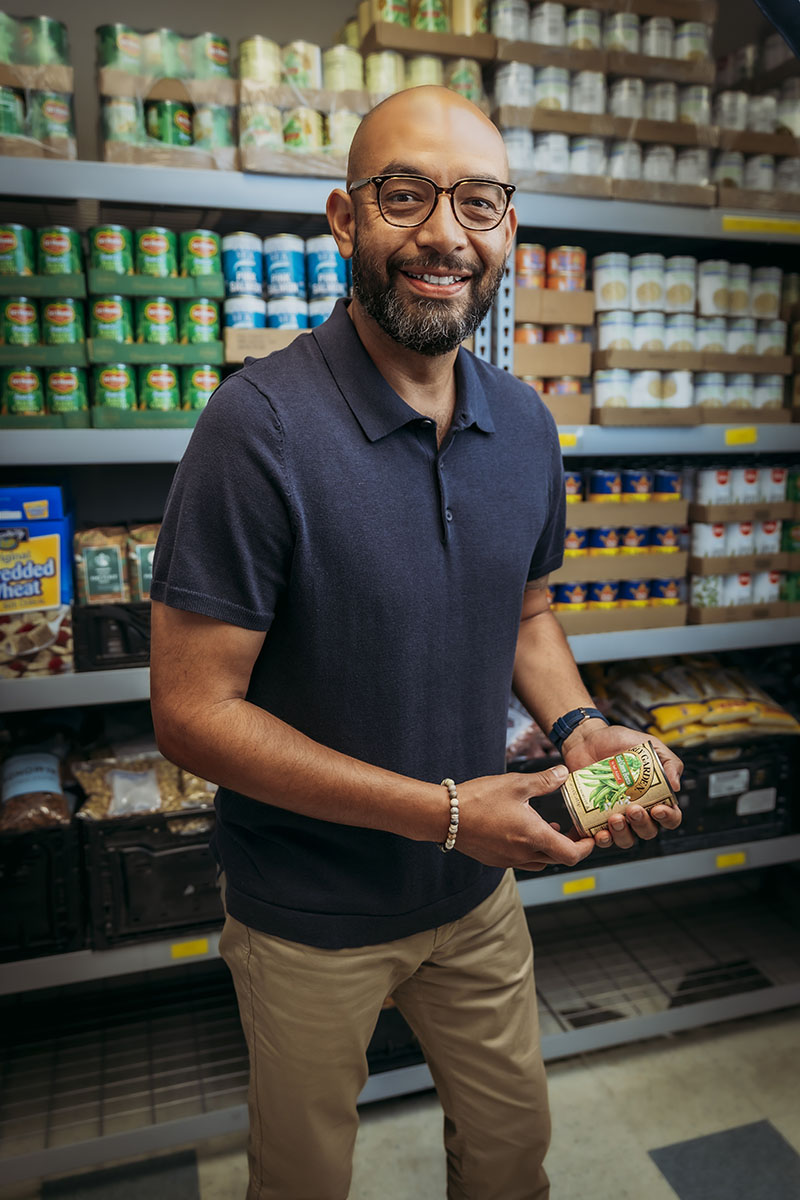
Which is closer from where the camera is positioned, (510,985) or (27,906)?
(510,985)

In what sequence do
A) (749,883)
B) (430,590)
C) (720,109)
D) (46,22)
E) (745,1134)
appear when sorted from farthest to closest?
1. (749,883)
2. (720,109)
3. (745,1134)
4. (46,22)
5. (430,590)

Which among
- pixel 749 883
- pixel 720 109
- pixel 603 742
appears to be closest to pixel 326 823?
pixel 603 742

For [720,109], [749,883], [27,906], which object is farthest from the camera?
[749,883]

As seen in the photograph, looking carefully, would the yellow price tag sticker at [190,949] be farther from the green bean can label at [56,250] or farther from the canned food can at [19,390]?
the green bean can label at [56,250]

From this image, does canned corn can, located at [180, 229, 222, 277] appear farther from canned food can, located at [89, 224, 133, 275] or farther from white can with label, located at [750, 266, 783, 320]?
white can with label, located at [750, 266, 783, 320]

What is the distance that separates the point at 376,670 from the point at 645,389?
1.24 meters

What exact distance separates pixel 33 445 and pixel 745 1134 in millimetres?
2062

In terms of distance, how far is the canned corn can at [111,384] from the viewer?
1745 mm

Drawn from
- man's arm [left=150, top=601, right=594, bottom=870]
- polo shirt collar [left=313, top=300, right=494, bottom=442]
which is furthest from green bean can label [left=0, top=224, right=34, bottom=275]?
man's arm [left=150, top=601, right=594, bottom=870]

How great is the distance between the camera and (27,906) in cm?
183

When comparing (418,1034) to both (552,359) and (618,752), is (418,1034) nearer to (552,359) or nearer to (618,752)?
(618,752)

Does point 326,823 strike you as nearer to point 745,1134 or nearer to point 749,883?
point 745,1134

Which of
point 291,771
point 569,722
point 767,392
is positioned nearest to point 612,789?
point 569,722

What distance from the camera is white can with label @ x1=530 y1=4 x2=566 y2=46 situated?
76.3 inches
